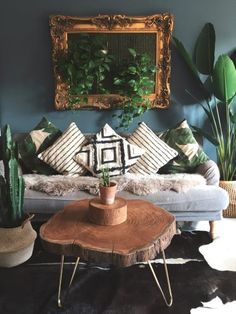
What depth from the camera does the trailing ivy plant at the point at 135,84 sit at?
324 cm

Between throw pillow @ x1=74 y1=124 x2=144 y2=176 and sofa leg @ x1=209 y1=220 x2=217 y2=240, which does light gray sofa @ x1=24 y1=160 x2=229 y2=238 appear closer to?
sofa leg @ x1=209 y1=220 x2=217 y2=240

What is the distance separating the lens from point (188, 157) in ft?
Result: 9.61

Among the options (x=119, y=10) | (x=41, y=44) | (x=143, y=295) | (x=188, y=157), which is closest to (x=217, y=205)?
(x=188, y=157)

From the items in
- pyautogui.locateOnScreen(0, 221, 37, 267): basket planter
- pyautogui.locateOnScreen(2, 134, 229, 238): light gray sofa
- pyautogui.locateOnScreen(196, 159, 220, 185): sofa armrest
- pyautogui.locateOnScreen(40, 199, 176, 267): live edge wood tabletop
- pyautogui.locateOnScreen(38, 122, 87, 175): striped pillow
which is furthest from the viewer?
pyautogui.locateOnScreen(38, 122, 87, 175): striped pillow

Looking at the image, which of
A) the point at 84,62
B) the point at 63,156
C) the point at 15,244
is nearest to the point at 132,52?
the point at 84,62

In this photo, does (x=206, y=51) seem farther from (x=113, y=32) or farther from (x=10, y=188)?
(x=10, y=188)

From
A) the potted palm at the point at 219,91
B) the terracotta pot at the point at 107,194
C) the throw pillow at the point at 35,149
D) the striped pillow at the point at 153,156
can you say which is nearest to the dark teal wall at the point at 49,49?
the potted palm at the point at 219,91

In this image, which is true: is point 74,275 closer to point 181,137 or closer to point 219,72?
point 181,137

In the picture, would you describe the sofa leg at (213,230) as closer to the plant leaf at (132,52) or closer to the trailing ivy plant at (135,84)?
the trailing ivy plant at (135,84)

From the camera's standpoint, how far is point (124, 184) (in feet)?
8.42

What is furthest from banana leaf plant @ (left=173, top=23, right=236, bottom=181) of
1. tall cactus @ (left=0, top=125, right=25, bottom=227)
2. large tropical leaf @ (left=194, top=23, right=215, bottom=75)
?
tall cactus @ (left=0, top=125, right=25, bottom=227)

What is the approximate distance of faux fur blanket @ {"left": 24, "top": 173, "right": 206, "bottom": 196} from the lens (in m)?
2.50

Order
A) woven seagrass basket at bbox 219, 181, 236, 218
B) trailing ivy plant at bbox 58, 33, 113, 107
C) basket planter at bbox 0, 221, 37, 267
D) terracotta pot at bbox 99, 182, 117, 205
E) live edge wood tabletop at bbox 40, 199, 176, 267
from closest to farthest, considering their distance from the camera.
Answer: live edge wood tabletop at bbox 40, 199, 176, 267 < terracotta pot at bbox 99, 182, 117, 205 < basket planter at bbox 0, 221, 37, 267 < woven seagrass basket at bbox 219, 181, 236, 218 < trailing ivy plant at bbox 58, 33, 113, 107

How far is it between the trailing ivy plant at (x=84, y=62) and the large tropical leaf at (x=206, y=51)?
83cm
